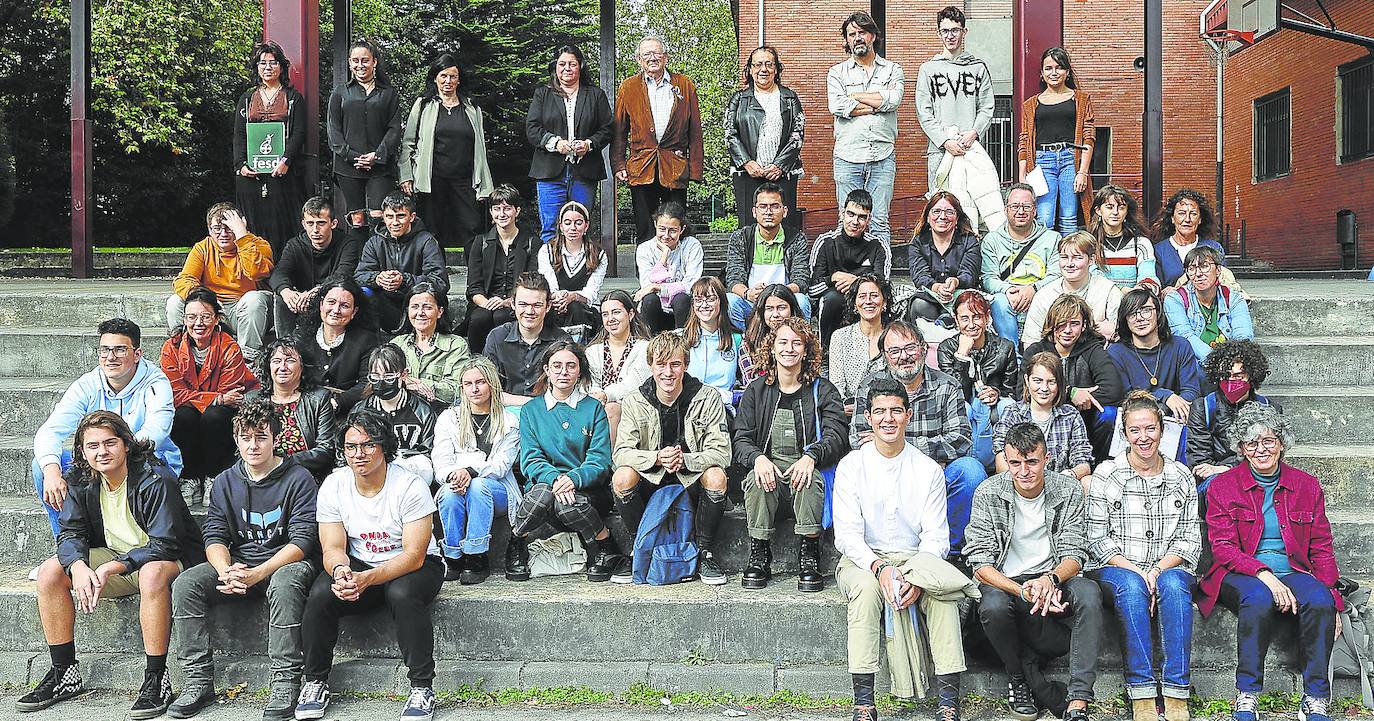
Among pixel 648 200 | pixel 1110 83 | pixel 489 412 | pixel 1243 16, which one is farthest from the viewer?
pixel 1110 83

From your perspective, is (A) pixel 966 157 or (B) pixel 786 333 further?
(A) pixel 966 157

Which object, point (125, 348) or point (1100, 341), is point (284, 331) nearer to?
point (125, 348)

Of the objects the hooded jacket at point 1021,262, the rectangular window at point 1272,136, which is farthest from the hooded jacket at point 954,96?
the rectangular window at point 1272,136

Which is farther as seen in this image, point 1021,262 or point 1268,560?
point 1021,262

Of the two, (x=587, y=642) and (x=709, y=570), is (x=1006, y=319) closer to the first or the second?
(x=709, y=570)

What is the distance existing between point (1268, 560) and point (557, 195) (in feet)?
18.3

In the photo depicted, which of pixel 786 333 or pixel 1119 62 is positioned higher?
pixel 1119 62

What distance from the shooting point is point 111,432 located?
17.4 ft

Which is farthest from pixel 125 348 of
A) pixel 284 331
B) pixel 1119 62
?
pixel 1119 62

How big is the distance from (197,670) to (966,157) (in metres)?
6.29

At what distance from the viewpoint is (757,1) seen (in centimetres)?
2061

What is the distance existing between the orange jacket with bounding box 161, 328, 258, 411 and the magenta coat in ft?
16.9

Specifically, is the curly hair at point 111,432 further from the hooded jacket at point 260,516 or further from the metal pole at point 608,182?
the metal pole at point 608,182

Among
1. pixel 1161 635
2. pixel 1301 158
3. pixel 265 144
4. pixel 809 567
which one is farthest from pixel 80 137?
pixel 1301 158
